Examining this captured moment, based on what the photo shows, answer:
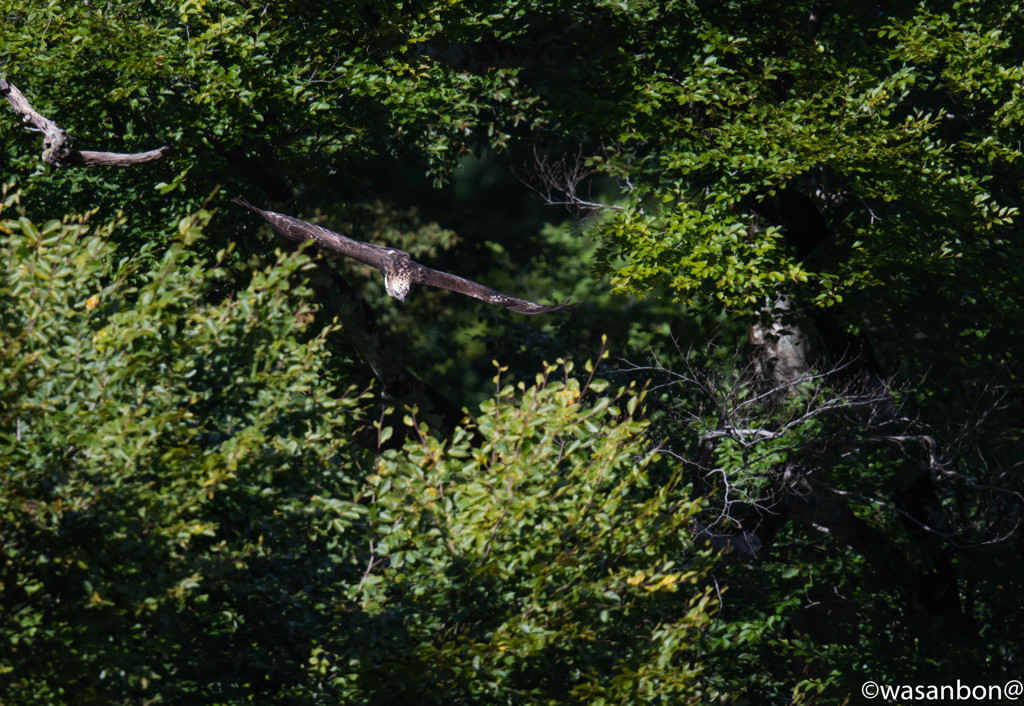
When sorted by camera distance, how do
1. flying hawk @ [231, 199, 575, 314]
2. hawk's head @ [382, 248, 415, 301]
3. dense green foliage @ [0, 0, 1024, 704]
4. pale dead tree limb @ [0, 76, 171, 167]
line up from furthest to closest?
1. pale dead tree limb @ [0, 76, 171, 167]
2. hawk's head @ [382, 248, 415, 301]
3. flying hawk @ [231, 199, 575, 314]
4. dense green foliage @ [0, 0, 1024, 704]

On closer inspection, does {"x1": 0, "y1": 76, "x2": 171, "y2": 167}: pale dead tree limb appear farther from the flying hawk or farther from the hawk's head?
the hawk's head

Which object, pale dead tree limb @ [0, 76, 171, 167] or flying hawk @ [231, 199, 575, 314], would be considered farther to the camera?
pale dead tree limb @ [0, 76, 171, 167]

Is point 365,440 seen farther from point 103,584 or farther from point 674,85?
point 103,584

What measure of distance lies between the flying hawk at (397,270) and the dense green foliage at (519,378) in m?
0.48

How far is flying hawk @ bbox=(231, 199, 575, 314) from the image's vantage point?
244 inches

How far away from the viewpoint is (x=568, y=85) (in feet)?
38.0

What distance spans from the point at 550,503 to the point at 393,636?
3.41ft

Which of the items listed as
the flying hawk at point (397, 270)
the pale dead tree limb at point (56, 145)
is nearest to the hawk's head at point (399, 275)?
the flying hawk at point (397, 270)

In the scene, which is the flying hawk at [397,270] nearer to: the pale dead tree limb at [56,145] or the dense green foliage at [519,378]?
the dense green foliage at [519,378]

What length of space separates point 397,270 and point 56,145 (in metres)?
3.37

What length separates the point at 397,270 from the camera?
715cm

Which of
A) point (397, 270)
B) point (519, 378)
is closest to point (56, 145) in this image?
point (397, 270)

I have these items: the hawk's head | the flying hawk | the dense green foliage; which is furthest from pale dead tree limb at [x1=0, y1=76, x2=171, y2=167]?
the hawk's head

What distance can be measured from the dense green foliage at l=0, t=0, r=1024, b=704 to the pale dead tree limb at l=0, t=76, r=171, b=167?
0.84 feet
